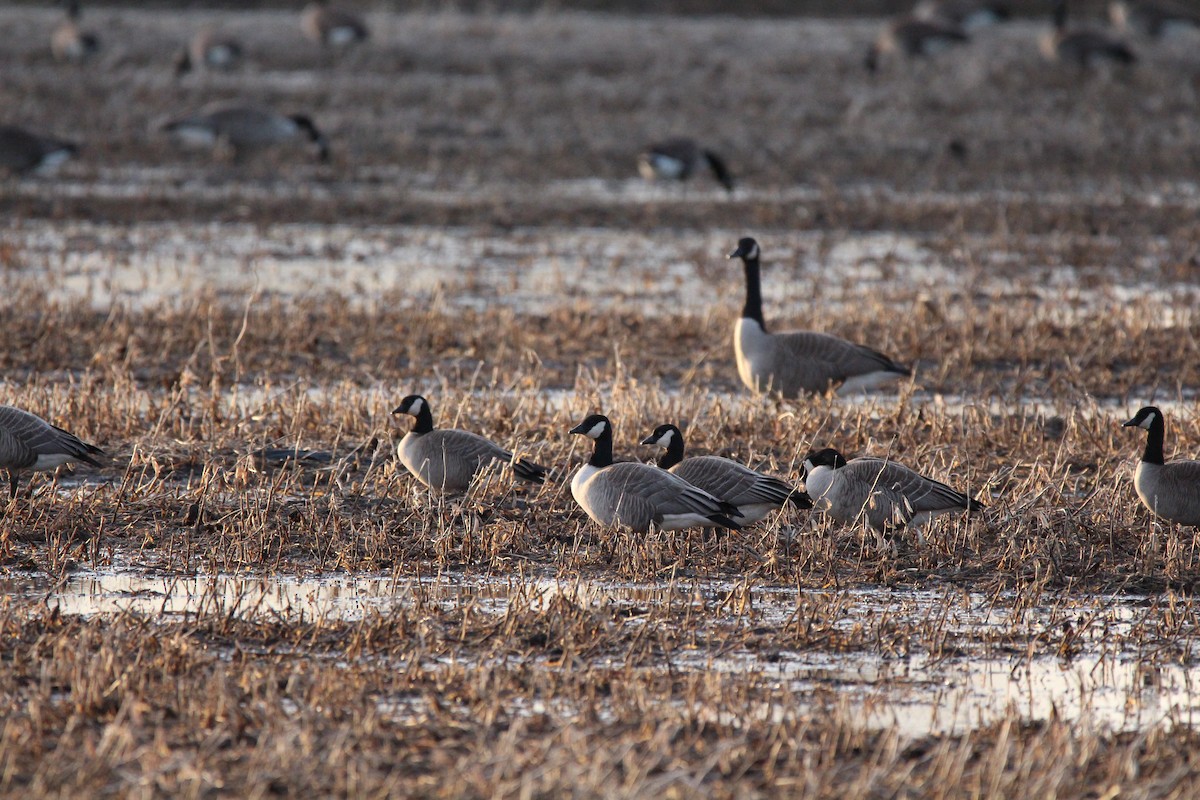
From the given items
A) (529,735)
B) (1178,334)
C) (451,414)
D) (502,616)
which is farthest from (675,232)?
(529,735)

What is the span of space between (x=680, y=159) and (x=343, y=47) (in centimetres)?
1436

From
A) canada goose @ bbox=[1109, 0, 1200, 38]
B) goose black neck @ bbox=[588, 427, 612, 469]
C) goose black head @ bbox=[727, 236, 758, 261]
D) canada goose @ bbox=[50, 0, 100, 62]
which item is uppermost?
canada goose @ bbox=[1109, 0, 1200, 38]

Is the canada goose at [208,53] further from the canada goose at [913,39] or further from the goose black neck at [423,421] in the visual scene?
the goose black neck at [423,421]

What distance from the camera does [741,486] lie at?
7.68 m

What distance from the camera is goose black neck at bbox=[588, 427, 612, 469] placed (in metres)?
7.89

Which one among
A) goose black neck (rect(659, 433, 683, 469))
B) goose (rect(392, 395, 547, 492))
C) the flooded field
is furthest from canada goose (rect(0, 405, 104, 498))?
goose black neck (rect(659, 433, 683, 469))

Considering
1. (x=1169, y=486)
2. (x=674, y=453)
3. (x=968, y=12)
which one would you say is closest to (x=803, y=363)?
(x=674, y=453)

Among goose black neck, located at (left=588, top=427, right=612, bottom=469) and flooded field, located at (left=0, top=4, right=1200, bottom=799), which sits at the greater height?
goose black neck, located at (left=588, top=427, right=612, bottom=469)

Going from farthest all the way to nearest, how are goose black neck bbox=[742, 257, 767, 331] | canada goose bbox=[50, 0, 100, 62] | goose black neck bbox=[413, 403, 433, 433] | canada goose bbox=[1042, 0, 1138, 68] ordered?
canada goose bbox=[50, 0, 100, 62] < canada goose bbox=[1042, 0, 1138, 68] < goose black neck bbox=[742, 257, 767, 331] < goose black neck bbox=[413, 403, 433, 433]

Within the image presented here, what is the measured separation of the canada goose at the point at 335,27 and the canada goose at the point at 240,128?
10.6 m

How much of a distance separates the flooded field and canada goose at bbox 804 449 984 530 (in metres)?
0.14

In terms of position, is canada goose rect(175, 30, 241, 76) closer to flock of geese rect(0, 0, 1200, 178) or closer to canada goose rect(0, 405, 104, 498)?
flock of geese rect(0, 0, 1200, 178)

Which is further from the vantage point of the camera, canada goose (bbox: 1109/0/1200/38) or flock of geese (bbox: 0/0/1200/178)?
canada goose (bbox: 1109/0/1200/38)

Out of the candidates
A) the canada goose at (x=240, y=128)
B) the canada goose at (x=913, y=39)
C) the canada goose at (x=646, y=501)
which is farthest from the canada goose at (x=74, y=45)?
the canada goose at (x=646, y=501)
